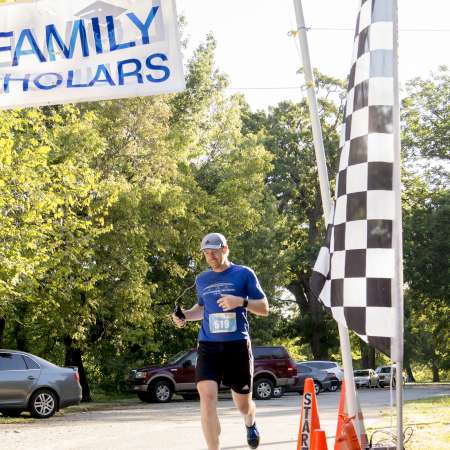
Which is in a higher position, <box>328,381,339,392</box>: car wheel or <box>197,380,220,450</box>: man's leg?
<box>197,380,220,450</box>: man's leg

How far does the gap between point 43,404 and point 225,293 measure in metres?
12.3

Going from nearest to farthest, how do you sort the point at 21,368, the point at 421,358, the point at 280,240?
the point at 21,368
the point at 280,240
the point at 421,358

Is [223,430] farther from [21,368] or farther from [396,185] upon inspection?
[396,185]

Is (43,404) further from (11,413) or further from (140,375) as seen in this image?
(140,375)

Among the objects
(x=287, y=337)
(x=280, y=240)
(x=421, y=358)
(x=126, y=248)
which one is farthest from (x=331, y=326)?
(x=421, y=358)

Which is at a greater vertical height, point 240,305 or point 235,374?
point 240,305

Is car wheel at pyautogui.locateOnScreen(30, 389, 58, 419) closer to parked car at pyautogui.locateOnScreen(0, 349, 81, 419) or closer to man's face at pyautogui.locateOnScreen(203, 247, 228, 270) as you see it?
parked car at pyautogui.locateOnScreen(0, 349, 81, 419)

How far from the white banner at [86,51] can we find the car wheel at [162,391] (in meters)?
22.8

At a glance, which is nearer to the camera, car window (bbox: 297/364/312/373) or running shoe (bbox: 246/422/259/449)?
running shoe (bbox: 246/422/259/449)

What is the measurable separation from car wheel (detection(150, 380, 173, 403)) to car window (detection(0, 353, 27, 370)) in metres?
10.5

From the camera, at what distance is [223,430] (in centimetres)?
1412

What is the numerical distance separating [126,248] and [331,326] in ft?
79.9

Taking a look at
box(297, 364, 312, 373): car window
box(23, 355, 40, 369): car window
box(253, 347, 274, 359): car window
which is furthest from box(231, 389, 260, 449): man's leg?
box(297, 364, 312, 373): car window

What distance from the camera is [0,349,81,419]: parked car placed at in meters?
18.6
